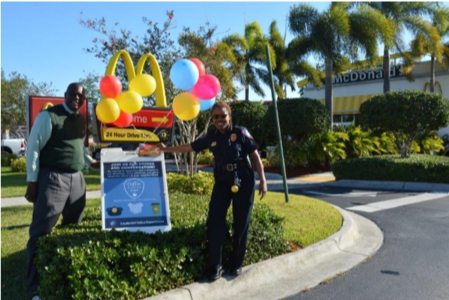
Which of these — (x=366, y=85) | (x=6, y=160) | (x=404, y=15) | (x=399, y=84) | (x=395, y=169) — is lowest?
(x=395, y=169)

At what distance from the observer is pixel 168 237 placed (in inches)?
157

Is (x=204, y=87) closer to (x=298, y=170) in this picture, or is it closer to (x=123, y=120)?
(x=123, y=120)

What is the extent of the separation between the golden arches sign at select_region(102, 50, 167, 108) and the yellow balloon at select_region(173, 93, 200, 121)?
0.65 metres

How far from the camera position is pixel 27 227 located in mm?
6184

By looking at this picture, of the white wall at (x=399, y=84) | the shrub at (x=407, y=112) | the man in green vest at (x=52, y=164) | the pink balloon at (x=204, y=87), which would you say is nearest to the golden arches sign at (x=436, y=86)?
the white wall at (x=399, y=84)

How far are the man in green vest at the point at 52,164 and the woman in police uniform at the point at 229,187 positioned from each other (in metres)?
1.30

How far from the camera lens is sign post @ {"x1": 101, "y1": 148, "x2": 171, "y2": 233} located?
4.22 m

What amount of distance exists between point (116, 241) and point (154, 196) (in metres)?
0.86

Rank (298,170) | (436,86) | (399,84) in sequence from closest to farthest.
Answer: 1. (298,170)
2. (436,86)
3. (399,84)

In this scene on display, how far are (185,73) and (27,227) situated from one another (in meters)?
3.58

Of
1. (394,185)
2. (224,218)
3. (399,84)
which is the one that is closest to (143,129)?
(224,218)

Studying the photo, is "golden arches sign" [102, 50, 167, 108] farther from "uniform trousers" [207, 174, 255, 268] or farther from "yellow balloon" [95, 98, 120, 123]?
"uniform trousers" [207, 174, 255, 268]

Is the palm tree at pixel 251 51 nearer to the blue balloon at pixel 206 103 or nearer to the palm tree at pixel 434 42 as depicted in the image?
the palm tree at pixel 434 42

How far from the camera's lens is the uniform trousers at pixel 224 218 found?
13.1ft
